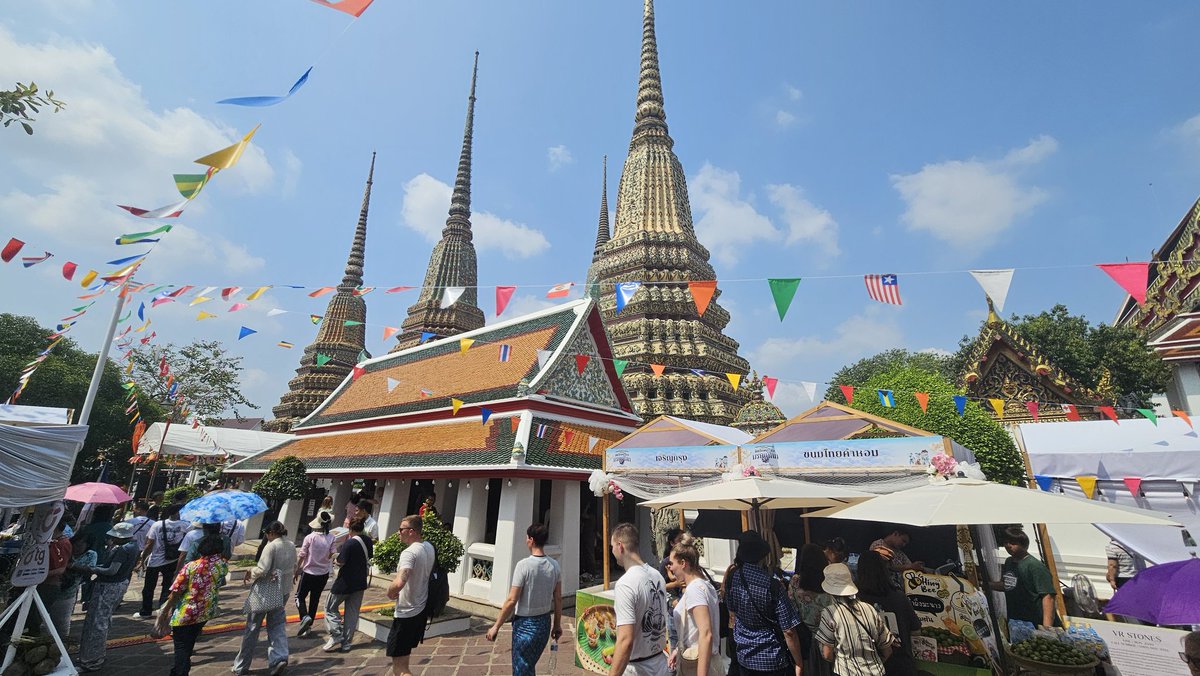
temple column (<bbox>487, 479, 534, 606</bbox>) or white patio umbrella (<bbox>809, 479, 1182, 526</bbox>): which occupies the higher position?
white patio umbrella (<bbox>809, 479, 1182, 526</bbox>)

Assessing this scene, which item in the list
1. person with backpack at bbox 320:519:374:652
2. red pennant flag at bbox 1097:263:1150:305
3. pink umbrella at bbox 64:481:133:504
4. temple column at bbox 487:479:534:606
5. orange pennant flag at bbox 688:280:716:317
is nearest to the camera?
red pennant flag at bbox 1097:263:1150:305

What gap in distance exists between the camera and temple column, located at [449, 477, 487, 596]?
1028 cm

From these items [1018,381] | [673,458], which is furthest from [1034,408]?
[673,458]

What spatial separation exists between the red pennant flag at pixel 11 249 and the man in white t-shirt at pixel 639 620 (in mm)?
11612

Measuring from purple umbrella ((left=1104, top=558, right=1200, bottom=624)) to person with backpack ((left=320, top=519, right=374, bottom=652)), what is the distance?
25.9 ft

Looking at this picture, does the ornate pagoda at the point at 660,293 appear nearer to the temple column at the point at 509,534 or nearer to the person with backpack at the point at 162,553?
the temple column at the point at 509,534

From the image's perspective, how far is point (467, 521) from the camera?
34.5 ft

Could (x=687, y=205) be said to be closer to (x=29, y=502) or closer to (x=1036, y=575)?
(x=1036, y=575)

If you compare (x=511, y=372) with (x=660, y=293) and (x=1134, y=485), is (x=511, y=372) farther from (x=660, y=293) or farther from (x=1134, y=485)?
(x=660, y=293)

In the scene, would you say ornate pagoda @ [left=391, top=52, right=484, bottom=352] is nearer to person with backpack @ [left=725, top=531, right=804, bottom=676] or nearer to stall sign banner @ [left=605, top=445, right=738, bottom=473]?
stall sign banner @ [left=605, top=445, right=738, bottom=473]

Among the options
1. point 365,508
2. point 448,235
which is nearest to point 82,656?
point 365,508

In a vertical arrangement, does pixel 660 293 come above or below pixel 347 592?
above

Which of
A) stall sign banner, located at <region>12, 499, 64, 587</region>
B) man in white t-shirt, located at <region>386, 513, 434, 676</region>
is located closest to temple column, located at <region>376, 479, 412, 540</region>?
stall sign banner, located at <region>12, 499, 64, 587</region>

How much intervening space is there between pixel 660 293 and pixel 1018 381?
1484cm
